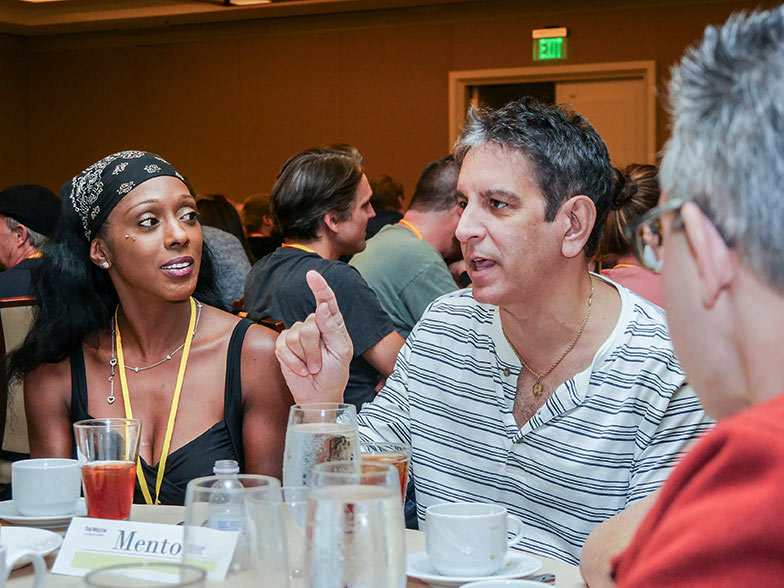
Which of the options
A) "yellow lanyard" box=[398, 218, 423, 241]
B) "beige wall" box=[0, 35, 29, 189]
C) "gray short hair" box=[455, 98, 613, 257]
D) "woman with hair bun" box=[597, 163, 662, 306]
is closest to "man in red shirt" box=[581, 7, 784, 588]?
"gray short hair" box=[455, 98, 613, 257]

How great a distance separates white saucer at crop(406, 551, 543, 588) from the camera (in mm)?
1181

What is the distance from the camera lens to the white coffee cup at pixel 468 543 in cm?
120

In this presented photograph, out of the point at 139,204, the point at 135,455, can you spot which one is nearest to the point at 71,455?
the point at 139,204

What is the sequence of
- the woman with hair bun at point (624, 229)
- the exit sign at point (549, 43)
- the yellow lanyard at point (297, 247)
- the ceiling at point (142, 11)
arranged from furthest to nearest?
1. the ceiling at point (142, 11)
2. the exit sign at point (549, 43)
3. the yellow lanyard at point (297, 247)
4. the woman with hair bun at point (624, 229)

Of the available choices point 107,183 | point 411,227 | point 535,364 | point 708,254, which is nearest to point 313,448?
point 708,254

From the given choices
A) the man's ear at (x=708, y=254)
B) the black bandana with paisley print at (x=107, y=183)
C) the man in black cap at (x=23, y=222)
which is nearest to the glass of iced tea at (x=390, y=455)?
the man's ear at (x=708, y=254)

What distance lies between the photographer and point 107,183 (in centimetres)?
227

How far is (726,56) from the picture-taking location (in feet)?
2.46

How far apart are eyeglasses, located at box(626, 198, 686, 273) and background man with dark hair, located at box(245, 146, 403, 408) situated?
2.57 meters

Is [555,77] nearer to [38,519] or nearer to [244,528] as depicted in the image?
[38,519]

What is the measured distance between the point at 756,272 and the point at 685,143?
0.13 metres

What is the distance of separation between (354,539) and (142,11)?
1010cm

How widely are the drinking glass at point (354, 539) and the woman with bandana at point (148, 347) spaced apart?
1302 millimetres

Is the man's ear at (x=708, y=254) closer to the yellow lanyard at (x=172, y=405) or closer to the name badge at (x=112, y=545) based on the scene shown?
the name badge at (x=112, y=545)
